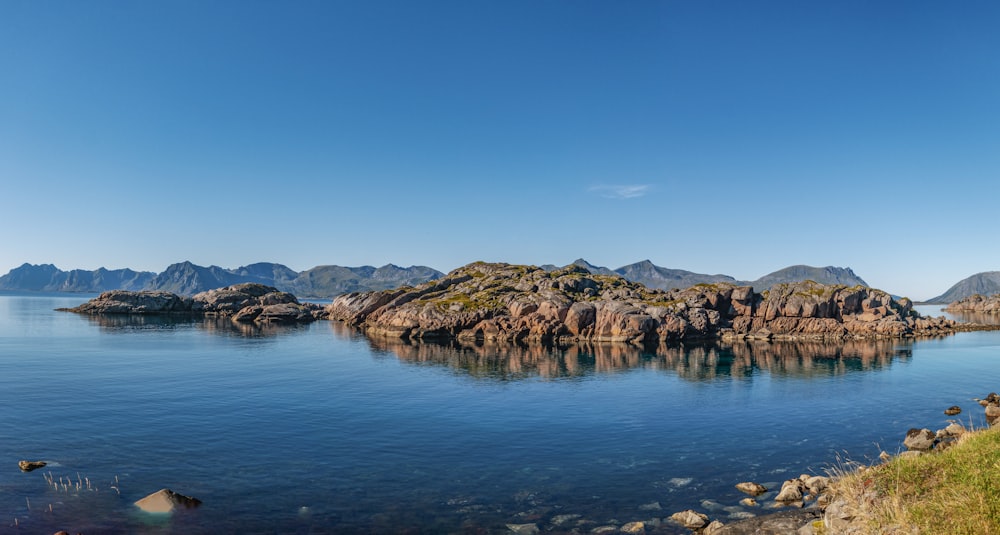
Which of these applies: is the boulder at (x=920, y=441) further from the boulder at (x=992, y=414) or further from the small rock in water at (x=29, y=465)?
the small rock in water at (x=29, y=465)

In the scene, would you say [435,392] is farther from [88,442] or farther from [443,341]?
[443,341]

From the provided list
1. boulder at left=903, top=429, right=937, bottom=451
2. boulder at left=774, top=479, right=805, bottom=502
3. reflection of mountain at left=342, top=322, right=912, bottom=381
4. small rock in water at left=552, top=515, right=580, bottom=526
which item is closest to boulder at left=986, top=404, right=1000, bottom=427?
boulder at left=903, top=429, right=937, bottom=451

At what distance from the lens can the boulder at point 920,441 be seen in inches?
1839

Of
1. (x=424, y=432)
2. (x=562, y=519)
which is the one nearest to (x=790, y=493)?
(x=562, y=519)

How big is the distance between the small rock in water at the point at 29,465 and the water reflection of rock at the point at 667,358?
5897cm

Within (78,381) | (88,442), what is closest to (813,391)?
(88,442)

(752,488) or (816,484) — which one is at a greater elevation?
(816,484)

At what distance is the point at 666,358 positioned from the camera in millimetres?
117062

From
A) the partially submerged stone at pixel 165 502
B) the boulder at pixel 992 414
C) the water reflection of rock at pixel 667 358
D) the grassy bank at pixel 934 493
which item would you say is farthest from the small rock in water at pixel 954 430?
the partially submerged stone at pixel 165 502

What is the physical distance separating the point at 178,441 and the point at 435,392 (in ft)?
109

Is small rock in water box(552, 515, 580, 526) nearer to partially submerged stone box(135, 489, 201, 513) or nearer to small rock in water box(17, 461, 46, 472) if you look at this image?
partially submerged stone box(135, 489, 201, 513)

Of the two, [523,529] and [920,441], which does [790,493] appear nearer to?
[523,529]

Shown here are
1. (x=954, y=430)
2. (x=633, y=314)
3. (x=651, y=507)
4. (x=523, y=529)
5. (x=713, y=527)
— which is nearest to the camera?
(x=713, y=527)

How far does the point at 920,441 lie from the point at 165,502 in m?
56.3
